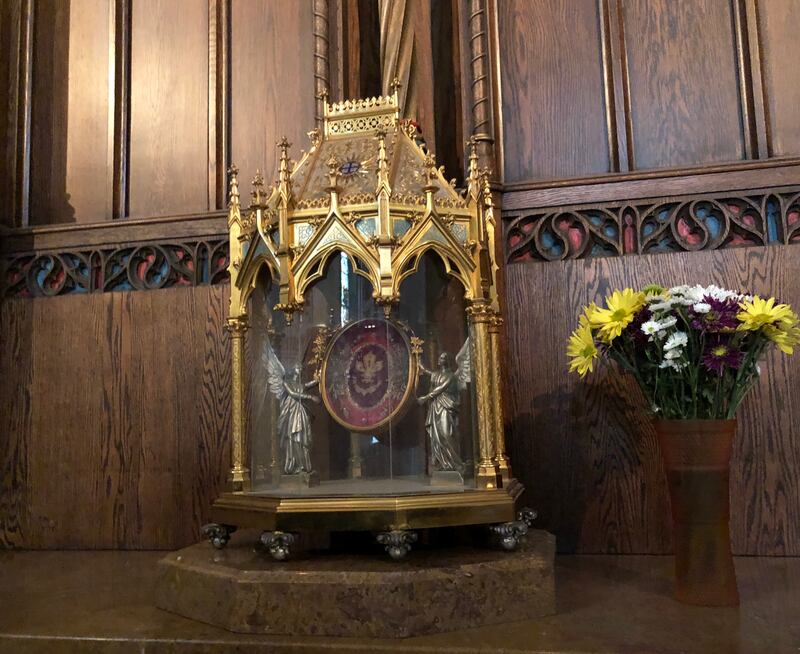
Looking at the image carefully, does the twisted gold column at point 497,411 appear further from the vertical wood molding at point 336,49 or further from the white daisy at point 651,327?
the vertical wood molding at point 336,49

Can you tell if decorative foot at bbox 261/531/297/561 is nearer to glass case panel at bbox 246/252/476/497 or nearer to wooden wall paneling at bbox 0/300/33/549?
glass case panel at bbox 246/252/476/497

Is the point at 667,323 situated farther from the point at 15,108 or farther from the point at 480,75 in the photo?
the point at 15,108

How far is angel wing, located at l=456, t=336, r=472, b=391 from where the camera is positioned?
1973 millimetres

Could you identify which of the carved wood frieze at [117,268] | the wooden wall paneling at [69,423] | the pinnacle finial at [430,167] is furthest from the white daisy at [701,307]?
the wooden wall paneling at [69,423]

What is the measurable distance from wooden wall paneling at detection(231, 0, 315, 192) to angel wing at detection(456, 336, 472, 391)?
1175 millimetres

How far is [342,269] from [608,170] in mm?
1129

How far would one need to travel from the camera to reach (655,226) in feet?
8.06

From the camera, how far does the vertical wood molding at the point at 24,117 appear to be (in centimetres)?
292

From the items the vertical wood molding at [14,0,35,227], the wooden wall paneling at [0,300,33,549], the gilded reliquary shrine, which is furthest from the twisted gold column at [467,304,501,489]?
the vertical wood molding at [14,0,35,227]

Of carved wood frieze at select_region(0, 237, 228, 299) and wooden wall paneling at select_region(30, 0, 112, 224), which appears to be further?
wooden wall paneling at select_region(30, 0, 112, 224)

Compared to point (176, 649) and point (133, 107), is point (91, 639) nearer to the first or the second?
point (176, 649)

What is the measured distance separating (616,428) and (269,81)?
178 centimetres

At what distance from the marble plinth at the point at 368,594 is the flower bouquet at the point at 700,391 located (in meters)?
0.34

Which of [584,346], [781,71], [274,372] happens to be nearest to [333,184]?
[274,372]
